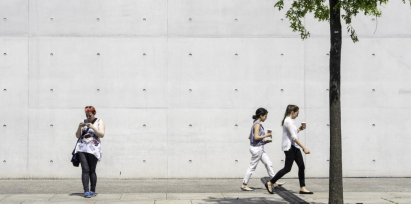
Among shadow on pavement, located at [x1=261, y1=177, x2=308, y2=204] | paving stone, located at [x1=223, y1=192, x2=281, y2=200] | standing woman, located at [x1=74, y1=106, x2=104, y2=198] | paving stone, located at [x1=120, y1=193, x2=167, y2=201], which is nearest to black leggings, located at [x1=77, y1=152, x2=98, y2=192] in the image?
standing woman, located at [x1=74, y1=106, x2=104, y2=198]

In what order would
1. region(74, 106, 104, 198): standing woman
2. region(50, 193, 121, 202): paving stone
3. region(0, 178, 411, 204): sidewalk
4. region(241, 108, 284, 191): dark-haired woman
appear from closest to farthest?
region(0, 178, 411, 204): sidewalk
region(50, 193, 121, 202): paving stone
region(74, 106, 104, 198): standing woman
region(241, 108, 284, 191): dark-haired woman

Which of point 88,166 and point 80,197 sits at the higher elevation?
point 88,166

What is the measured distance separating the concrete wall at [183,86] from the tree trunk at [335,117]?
16.7 feet

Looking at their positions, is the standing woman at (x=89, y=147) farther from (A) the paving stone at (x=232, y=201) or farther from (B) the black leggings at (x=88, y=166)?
(A) the paving stone at (x=232, y=201)

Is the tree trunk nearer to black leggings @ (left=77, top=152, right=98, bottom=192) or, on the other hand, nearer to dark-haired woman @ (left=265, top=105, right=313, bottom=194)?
dark-haired woman @ (left=265, top=105, right=313, bottom=194)

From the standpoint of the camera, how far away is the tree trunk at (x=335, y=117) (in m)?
8.43

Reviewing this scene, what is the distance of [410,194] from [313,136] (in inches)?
129

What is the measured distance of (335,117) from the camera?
8406 mm

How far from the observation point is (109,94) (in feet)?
44.3

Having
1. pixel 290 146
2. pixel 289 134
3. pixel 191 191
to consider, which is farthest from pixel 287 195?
pixel 191 191

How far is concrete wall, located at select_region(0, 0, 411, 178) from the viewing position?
13.5 metres

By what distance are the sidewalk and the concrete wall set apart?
0.54 metres

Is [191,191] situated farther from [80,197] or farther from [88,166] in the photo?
[80,197]

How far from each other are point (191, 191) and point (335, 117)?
3.82 m
